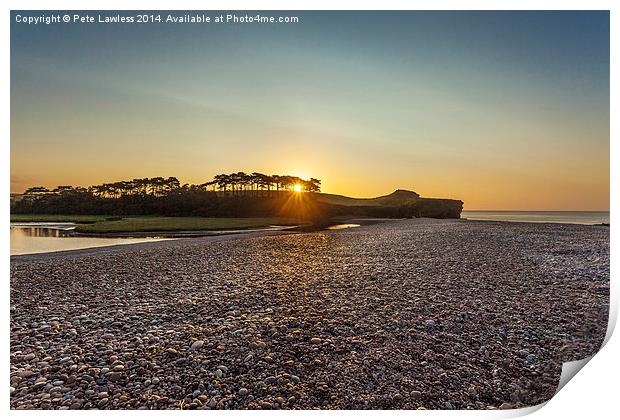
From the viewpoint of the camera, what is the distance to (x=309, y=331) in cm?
430

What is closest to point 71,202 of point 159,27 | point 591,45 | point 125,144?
point 125,144

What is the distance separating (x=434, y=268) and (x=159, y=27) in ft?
18.2

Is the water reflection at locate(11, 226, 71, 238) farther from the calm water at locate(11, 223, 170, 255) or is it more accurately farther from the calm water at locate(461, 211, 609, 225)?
the calm water at locate(461, 211, 609, 225)

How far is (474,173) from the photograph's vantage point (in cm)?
715

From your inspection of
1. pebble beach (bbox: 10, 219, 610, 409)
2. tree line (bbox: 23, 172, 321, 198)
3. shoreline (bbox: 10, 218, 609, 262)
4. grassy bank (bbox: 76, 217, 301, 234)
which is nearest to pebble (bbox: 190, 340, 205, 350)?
pebble beach (bbox: 10, 219, 610, 409)

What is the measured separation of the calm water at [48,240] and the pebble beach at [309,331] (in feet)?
1.93

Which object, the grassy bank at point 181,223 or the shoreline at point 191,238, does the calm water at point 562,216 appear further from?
the grassy bank at point 181,223

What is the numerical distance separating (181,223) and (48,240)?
2845 mm

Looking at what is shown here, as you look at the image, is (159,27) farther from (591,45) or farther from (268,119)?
(591,45)

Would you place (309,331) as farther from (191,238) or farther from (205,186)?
(191,238)

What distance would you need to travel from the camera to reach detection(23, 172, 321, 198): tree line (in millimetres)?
6691

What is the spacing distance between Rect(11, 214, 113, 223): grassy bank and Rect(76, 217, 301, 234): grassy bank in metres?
0.34
